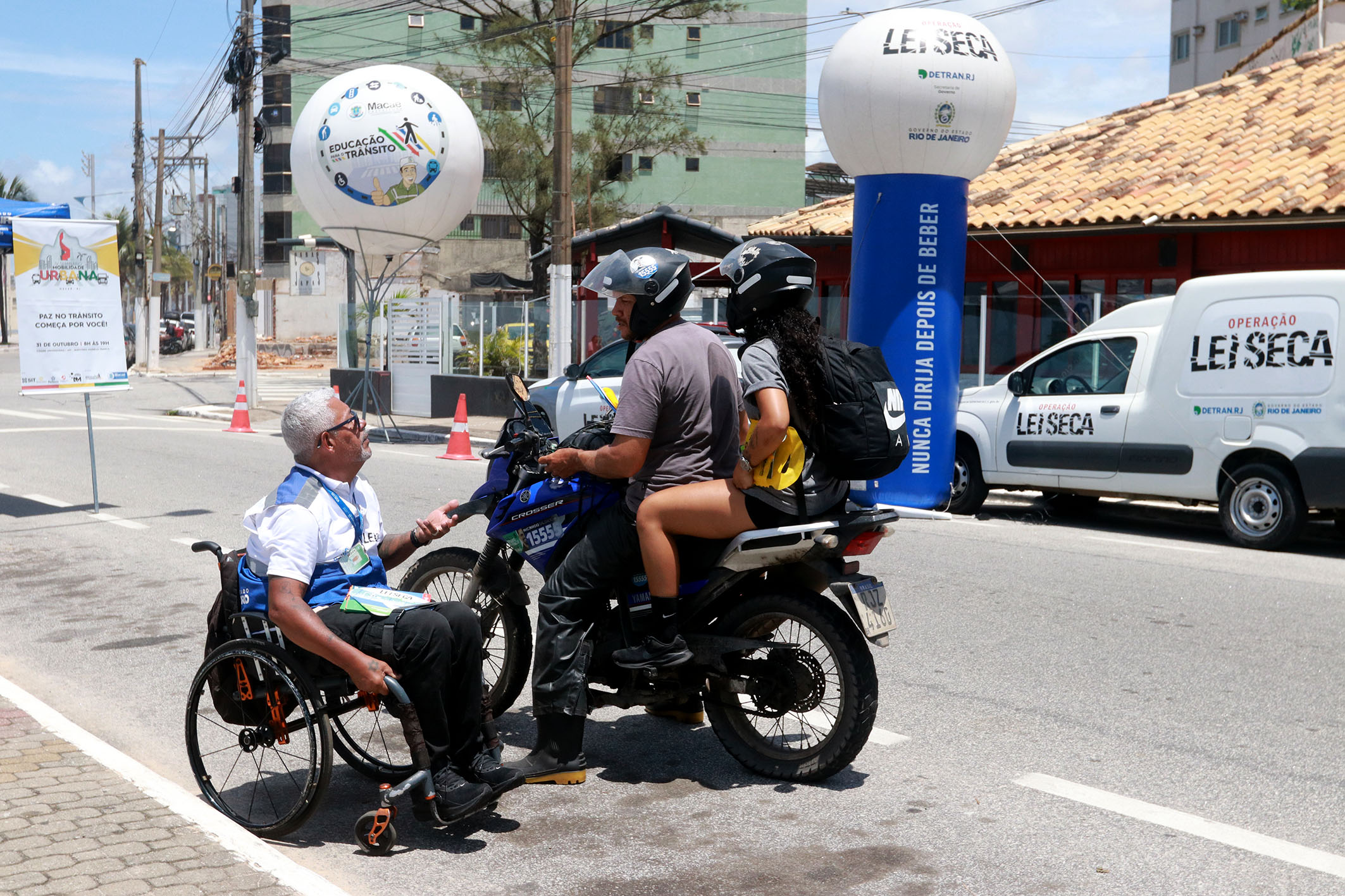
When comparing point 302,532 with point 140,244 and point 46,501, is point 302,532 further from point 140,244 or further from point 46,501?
point 140,244

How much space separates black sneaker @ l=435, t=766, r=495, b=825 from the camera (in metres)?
4.07

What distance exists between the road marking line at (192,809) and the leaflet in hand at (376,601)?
753 millimetres

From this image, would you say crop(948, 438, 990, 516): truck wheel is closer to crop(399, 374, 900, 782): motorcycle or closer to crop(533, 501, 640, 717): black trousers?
crop(399, 374, 900, 782): motorcycle

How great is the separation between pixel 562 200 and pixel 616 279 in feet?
47.3

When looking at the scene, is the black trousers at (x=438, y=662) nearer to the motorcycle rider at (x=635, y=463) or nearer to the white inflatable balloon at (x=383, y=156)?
the motorcycle rider at (x=635, y=463)

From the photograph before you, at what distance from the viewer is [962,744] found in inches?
204

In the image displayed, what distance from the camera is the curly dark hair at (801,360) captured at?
4531mm

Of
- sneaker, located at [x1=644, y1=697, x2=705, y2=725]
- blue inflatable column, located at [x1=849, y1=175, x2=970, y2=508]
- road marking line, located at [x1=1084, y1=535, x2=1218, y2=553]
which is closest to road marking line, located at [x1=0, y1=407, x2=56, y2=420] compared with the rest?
blue inflatable column, located at [x1=849, y1=175, x2=970, y2=508]

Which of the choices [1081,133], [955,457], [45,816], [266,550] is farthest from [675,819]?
[1081,133]

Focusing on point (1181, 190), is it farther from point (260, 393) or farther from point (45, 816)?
point (260, 393)

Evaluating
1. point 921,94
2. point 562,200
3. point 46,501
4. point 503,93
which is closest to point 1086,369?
point 921,94

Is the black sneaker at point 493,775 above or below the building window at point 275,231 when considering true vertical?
below

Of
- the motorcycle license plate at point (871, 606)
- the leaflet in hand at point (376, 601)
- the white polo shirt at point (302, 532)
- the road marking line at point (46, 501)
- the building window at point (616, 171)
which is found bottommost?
the road marking line at point (46, 501)

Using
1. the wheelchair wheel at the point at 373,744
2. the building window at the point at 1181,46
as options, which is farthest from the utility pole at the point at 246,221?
the building window at the point at 1181,46
